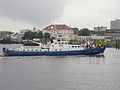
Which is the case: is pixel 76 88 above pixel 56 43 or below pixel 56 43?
below

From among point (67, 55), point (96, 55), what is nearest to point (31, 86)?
point (67, 55)

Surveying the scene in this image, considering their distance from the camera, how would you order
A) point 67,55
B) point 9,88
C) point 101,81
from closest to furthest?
point 9,88 < point 101,81 < point 67,55

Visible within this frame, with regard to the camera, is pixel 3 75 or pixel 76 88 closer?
pixel 76 88

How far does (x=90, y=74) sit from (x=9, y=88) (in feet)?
47.6

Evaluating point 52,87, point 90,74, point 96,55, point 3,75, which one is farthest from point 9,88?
point 96,55

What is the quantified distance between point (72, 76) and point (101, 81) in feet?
17.8

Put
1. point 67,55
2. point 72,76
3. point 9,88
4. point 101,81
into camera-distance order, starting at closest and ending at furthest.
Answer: point 9,88 < point 101,81 < point 72,76 < point 67,55

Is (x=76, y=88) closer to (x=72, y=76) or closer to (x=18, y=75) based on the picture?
(x=72, y=76)

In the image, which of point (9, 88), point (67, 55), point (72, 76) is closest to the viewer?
point (9, 88)

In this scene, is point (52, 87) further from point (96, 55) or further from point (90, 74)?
point (96, 55)

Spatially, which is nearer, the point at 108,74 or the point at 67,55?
the point at 108,74

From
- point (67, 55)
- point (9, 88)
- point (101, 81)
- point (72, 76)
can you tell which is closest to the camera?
point (9, 88)

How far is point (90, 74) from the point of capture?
146 feet

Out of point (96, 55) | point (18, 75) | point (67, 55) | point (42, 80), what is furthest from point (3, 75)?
point (96, 55)
